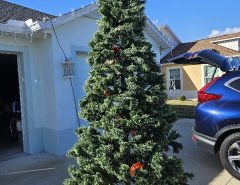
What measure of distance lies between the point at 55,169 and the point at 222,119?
10.9 feet

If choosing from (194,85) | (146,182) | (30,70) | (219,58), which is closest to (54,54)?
(30,70)

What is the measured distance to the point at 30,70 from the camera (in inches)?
268

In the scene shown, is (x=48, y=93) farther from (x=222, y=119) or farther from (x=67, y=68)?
(x=222, y=119)

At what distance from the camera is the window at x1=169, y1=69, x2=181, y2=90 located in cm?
2169

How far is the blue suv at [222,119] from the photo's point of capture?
4988mm

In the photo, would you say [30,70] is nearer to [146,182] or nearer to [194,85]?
[146,182]

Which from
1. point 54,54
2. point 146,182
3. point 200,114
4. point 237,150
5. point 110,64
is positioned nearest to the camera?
point 146,182

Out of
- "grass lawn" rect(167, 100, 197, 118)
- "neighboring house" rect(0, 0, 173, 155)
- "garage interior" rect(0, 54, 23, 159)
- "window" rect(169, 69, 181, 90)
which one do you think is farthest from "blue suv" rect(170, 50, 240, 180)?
"window" rect(169, 69, 181, 90)

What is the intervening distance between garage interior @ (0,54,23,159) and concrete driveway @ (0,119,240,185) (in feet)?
3.19

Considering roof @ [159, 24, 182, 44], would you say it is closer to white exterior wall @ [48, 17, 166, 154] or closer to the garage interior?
the garage interior


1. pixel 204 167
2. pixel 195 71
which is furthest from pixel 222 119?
pixel 195 71

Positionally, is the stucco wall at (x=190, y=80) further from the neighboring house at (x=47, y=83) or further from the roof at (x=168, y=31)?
the neighboring house at (x=47, y=83)

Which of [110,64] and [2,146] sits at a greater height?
[110,64]

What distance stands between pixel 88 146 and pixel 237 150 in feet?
9.41
